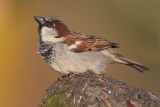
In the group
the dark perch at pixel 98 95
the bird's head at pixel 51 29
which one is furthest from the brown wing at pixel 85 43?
the dark perch at pixel 98 95

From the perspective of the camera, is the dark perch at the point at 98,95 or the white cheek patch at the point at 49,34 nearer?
the dark perch at the point at 98,95

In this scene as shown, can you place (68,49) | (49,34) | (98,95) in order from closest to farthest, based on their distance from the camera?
(98,95), (68,49), (49,34)

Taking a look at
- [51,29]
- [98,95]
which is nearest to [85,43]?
[51,29]

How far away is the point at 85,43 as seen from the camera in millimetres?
3695

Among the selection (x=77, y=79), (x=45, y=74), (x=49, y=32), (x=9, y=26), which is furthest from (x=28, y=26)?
(x=77, y=79)

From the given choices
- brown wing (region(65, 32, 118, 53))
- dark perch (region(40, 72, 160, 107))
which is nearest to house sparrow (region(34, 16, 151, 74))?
brown wing (region(65, 32, 118, 53))

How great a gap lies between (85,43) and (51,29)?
1.47 feet

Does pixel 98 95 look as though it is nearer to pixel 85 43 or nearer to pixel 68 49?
pixel 68 49

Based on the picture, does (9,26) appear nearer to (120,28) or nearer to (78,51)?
(120,28)

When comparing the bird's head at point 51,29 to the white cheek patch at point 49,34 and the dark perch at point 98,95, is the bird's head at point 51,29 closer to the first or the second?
the white cheek patch at point 49,34

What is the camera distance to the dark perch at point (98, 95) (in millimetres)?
2266

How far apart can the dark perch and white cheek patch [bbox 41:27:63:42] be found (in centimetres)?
112

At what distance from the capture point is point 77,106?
2.27 metres

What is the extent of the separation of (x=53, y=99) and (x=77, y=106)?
0.24 meters
